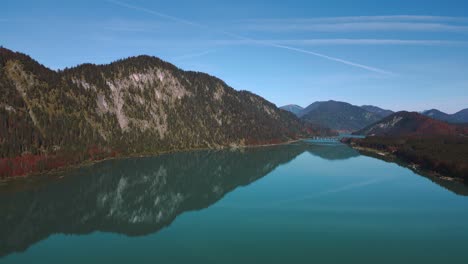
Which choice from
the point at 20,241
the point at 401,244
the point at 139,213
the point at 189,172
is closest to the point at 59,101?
the point at 189,172

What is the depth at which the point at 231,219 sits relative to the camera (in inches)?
2596

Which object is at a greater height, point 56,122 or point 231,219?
point 56,122

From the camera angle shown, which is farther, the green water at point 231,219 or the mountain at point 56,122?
the mountain at point 56,122

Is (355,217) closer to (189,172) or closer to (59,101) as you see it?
(189,172)

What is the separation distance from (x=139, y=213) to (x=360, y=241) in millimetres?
44202

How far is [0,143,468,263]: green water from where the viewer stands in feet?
157

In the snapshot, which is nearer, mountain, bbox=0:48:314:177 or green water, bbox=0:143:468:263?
green water, bbox=0:143:468:263

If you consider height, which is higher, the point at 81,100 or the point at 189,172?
the point at 81,100

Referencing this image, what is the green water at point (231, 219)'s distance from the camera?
4781 cm

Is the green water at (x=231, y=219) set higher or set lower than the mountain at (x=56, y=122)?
lower

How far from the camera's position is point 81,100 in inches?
6964

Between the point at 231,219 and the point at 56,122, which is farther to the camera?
the point at 56,122

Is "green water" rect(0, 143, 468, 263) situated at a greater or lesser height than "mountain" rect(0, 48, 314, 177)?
lesser

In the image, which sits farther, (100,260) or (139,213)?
(139,213)
